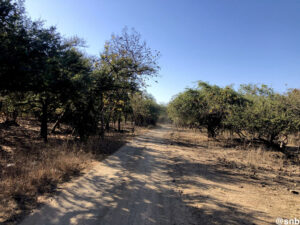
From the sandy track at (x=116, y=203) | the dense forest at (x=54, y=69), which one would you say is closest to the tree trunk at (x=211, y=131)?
the dense forest at (x=54, y=69)

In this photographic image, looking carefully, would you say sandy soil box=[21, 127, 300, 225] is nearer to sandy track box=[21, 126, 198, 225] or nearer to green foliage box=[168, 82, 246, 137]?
sandy track box=[21, 126, 198, 225]

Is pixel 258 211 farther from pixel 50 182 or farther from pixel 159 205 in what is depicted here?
pixel 50 182

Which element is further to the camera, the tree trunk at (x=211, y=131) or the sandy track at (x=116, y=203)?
the tree trunk at (x=211, y=131)

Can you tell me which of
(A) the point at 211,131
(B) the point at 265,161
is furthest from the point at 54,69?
(A) the point at 211,131

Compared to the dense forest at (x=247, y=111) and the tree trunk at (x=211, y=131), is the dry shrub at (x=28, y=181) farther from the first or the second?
the tree trunk at (x=211, y=131)

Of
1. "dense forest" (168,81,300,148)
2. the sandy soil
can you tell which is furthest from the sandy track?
"dense forest" (168,81,300,148)

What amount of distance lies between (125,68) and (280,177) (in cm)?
1256

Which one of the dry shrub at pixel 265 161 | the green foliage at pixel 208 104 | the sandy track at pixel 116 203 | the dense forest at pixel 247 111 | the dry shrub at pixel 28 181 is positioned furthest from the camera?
the green foliage at pixel 208 104

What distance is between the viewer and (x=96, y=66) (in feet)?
42.9

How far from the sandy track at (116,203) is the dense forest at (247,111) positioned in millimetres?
10952

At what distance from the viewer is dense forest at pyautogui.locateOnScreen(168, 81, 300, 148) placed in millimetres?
12883

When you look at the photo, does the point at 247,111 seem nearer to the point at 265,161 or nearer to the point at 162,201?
the point at 265,161

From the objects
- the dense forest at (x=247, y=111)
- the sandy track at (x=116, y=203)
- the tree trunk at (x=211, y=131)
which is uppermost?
the dense forest at (x=247, y=111)

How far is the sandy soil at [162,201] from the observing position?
13.3 feet
